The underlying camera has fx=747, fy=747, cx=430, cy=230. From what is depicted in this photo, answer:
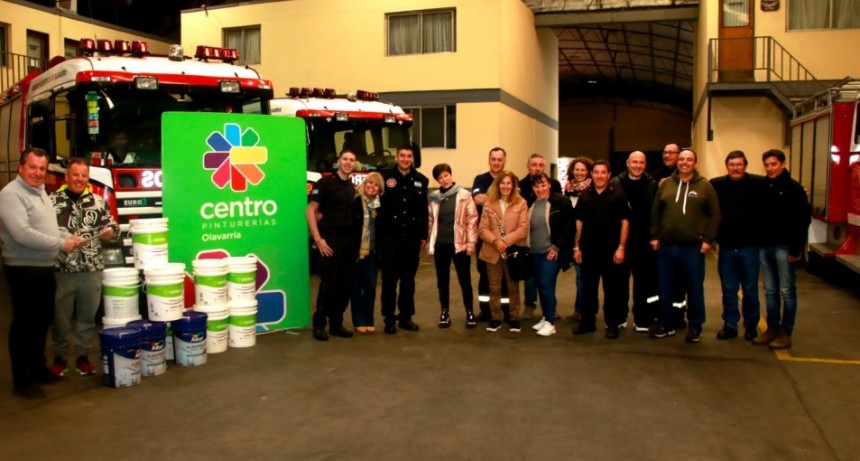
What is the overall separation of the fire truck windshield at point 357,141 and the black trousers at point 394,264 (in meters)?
5.17

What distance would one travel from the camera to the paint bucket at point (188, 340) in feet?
22.4

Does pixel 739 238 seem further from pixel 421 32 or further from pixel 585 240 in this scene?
pixel 421 32

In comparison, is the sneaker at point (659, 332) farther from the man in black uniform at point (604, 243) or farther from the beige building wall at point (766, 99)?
the beige building wall at point (766, 99)

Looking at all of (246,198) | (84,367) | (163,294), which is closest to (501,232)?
(246,198)

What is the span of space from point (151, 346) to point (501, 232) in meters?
3.74

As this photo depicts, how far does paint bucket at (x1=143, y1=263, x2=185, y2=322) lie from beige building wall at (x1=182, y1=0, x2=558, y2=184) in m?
14.3

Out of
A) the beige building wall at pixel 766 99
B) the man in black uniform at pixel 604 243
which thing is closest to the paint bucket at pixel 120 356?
the man in black uniform at pixel 604 243

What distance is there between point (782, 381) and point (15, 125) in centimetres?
1174

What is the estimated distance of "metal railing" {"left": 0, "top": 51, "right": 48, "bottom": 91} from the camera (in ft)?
73.9

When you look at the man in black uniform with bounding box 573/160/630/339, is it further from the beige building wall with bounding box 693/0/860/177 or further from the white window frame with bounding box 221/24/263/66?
the white window frame with bounding box 221/24/263/66

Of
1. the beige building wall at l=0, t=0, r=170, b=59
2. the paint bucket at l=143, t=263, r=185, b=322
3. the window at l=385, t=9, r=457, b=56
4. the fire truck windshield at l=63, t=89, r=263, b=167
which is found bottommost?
the paint bucket at l=143, t=263, r=185, b=322

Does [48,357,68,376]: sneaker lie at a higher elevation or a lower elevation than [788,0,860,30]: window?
lower

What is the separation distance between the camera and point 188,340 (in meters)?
6.84

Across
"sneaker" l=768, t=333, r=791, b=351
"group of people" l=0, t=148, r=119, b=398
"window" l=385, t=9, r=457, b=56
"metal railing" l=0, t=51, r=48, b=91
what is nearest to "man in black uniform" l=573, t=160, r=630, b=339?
"sneaker" l=768, t=333, r=791, b=351
